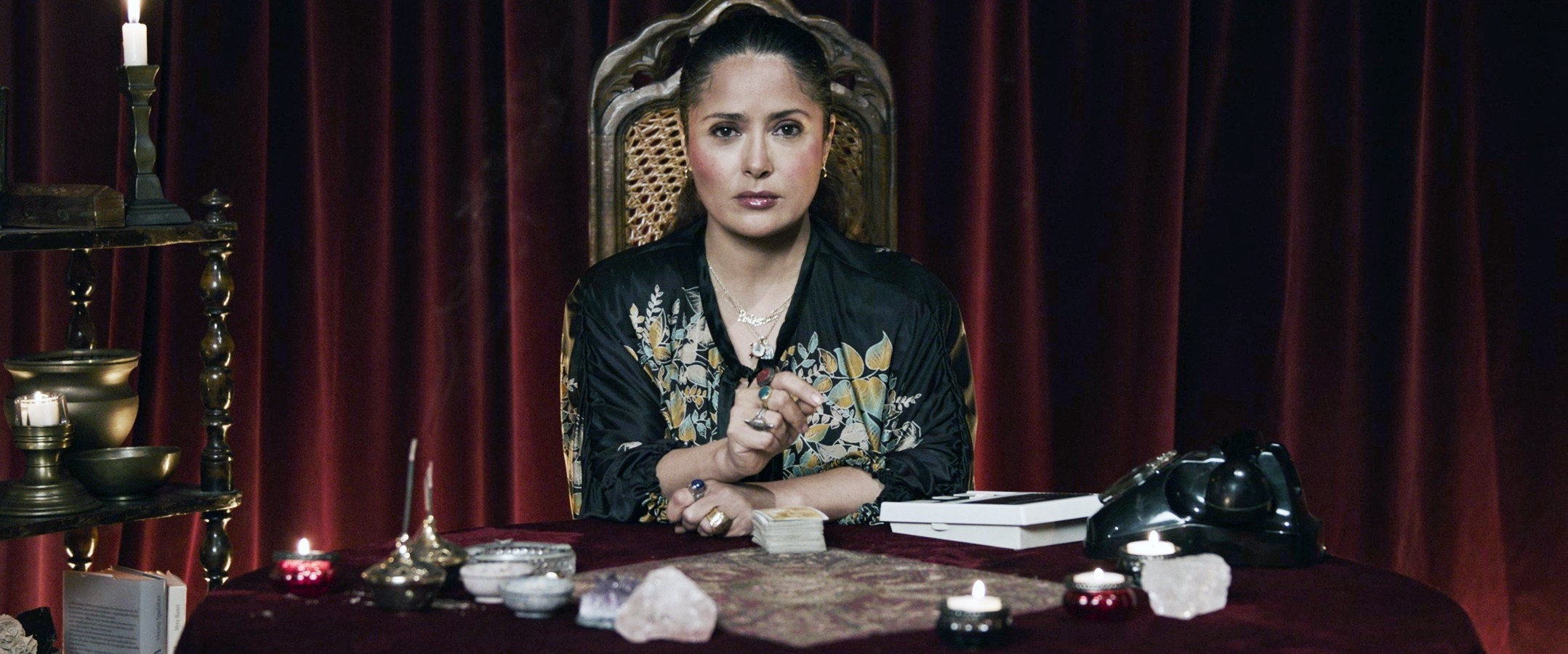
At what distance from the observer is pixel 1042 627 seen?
1.44 meters

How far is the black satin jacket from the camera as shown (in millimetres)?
2361

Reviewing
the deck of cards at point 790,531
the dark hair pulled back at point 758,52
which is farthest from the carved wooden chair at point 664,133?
the deck of cards at point 790,531

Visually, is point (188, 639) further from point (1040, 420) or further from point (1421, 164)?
point (1421, 164)

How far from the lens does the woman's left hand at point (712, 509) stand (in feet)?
6.27

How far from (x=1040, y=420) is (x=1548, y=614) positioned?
1.05 m

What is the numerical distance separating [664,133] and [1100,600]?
1.44 m

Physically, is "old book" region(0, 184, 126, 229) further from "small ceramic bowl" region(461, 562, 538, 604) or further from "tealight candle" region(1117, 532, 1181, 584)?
"tealight candle" region(1117, 532, 1181, 584)

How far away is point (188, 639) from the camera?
1450 mm

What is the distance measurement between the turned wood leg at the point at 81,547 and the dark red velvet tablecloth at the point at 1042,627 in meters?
1.12

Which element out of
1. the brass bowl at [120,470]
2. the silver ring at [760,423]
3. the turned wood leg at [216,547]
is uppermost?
the silver ring at [760,423]

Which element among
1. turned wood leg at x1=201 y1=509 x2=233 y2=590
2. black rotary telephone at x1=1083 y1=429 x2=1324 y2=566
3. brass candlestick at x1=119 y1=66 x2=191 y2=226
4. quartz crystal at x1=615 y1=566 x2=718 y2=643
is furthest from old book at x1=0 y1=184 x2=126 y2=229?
black rotary telephone at x1=1083 y1=429 x2=1324 y2=566

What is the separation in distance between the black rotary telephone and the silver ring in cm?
44

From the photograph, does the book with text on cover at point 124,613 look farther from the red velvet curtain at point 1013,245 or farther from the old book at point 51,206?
the red velvet curtain at point 1013,245

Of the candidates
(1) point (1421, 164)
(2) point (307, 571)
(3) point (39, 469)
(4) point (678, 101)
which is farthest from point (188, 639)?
(1) point (1421, 164)
